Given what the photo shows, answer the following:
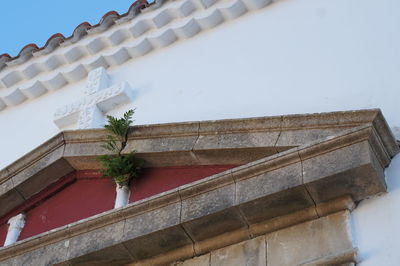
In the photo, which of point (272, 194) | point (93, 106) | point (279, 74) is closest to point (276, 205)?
point (272, 194)

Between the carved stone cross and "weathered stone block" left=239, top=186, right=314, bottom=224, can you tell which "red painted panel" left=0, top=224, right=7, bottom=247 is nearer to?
the carved stone cross

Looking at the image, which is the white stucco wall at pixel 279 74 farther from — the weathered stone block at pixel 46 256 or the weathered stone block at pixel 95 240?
the weathered stone block at pixel 46 256

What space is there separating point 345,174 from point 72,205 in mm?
2348

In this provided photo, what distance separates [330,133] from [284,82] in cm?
117

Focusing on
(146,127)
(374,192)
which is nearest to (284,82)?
(146,127)

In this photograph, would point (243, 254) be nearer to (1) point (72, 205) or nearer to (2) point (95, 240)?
(2) point (95, 240)

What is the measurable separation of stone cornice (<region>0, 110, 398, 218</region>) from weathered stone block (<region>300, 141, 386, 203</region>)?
60mm

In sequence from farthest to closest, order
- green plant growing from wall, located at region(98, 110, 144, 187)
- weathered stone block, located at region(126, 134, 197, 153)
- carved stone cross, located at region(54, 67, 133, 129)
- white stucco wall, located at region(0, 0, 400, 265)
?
1. carved stone cross, located at region(54, 67, 133, 129)
2. green plant growing from wall, located at region(98, 110, 144, 187)
3. weathered stone block, located at region(126, 134, 197, 153)
4. white stucco wall, located at region(0, 0, 400, 265)

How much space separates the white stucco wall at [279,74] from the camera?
703 centimetres

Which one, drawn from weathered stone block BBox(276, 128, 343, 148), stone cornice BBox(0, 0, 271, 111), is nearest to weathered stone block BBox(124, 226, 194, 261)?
weathered stone block BBox(276, 128, 343, 148)

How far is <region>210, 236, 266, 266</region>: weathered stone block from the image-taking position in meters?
6.27

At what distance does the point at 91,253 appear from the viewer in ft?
21.9

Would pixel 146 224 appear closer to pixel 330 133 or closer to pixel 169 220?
pixel 169 220

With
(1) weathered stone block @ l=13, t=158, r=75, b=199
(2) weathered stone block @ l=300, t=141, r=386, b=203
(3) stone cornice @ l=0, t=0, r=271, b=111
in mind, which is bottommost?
(2) weathered stone block @ l=300, t=141, r=386, b=203
